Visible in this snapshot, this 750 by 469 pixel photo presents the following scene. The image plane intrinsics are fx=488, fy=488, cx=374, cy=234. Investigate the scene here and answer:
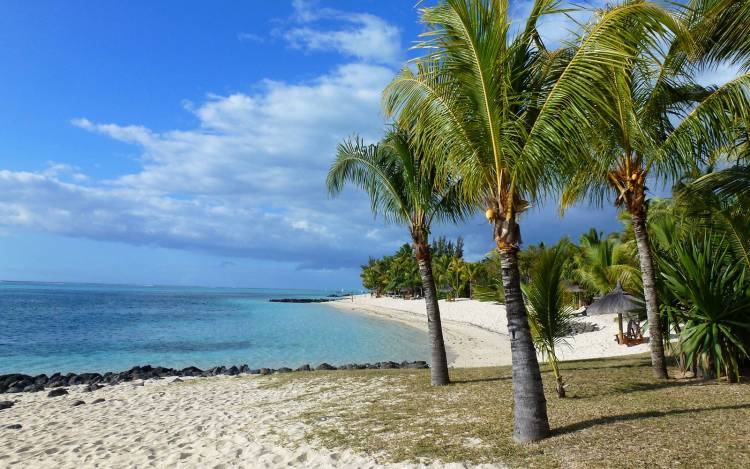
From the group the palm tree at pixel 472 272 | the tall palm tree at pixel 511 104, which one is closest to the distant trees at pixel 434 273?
the palm tree at pixel 472 272

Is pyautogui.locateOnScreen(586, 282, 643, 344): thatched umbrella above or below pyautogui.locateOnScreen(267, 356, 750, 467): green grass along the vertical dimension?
above

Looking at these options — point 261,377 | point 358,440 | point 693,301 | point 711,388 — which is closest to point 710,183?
point 693,301

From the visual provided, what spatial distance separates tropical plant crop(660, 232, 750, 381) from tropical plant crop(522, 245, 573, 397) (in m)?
2.10

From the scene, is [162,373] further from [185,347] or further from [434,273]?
[434,273]

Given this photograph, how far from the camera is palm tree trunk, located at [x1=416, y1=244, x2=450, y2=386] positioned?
32.3 ft

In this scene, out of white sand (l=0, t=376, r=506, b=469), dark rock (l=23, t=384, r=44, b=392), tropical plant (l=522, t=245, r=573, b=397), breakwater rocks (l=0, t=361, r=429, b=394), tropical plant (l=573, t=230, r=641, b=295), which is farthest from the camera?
tropical plant (l=573, t=230, r=641, b=295)

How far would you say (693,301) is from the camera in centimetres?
783

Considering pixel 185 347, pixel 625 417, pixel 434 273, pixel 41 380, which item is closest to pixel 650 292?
pixel 625 417

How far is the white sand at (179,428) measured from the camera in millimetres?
6215

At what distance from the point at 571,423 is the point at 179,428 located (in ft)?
19.7

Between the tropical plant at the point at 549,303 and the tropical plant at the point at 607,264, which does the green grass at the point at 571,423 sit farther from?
the tropical plant at the point at 607,264

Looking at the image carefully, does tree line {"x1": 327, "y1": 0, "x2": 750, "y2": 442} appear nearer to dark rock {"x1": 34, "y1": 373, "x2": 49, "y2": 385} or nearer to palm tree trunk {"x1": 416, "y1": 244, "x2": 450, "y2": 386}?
palm tree trunk {"x1": 416, "y1": 244, "x2": 450, "y2": 386}

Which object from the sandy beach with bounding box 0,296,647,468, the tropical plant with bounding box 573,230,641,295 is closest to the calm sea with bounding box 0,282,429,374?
the sandy beach with bounding box 0,296,647,468

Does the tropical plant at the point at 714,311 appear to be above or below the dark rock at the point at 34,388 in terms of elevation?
above
